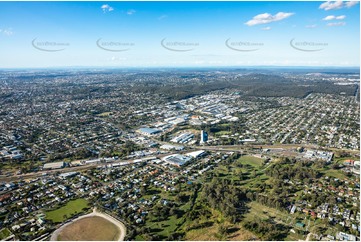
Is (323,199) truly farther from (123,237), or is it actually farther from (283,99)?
(283,99)

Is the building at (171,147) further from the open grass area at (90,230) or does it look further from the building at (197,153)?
the open grass area at (90,230)

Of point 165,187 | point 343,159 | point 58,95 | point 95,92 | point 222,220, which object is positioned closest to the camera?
point 222,220

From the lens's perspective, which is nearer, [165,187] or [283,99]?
[165,187]

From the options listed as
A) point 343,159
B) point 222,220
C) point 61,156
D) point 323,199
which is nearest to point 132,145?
point 61,156

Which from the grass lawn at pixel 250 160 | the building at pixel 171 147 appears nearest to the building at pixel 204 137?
the building at pixel 171 147

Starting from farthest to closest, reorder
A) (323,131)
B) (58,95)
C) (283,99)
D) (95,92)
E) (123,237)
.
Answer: (95,92)
(58,95)
(283,99)
(323,131)
(123,237)

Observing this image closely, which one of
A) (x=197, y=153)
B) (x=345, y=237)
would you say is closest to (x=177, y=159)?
(x=197, y=153)

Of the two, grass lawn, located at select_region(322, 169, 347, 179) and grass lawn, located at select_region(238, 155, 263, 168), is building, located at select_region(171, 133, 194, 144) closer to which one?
grass lawn, located at select_region(238, 155, 263, 168)

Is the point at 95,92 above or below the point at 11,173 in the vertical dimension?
→ above
